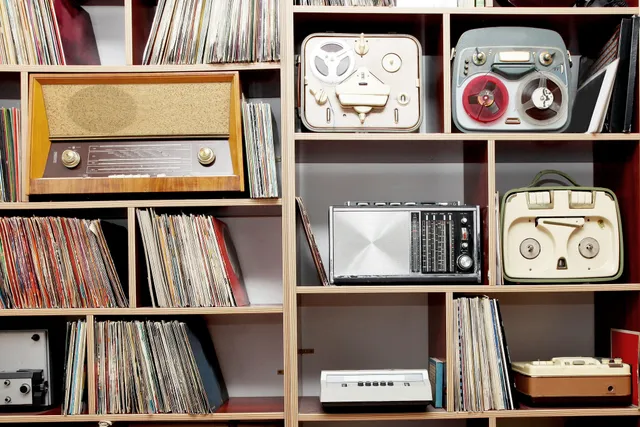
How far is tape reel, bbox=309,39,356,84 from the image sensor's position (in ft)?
6.57

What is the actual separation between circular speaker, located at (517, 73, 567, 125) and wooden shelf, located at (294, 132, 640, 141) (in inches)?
2.4

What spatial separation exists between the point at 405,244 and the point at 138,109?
90 centimetres

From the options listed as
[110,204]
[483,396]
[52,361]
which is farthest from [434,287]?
[52,361]

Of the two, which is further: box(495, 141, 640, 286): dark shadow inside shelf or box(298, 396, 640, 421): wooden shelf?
box(495, 141, 640, 286): dark shadow inside shelf

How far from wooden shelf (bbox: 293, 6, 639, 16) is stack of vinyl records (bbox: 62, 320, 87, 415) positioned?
3.78ft

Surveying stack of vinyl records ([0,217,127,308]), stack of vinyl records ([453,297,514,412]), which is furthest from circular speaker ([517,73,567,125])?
stack of vinyl records ([0,217,127,308])

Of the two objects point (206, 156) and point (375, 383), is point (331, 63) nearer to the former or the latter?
point (206, 156)

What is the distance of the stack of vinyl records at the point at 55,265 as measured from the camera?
6.48 feet

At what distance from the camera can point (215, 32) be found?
2008 millimetres

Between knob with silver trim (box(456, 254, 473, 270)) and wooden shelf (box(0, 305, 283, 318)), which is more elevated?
knob with silver trim (box(456, 254, 473, 270))

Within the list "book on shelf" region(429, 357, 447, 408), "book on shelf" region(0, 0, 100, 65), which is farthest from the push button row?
"book on shelf" region(0, 0, 100, 65)

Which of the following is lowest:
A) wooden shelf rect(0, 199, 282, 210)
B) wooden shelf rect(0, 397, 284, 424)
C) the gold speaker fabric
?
wooden shelf rect(0, 397, 284, 424)

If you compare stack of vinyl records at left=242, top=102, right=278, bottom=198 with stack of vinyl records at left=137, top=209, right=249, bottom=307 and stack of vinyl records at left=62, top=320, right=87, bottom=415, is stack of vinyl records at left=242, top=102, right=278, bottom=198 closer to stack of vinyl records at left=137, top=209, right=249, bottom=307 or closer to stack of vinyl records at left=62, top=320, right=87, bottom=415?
stack of vinyl records at left=137, top=209, right=249, bottom=307

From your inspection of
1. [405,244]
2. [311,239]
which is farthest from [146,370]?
[405,244]
